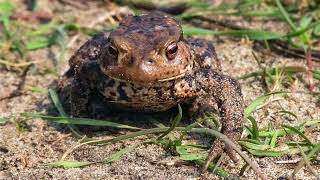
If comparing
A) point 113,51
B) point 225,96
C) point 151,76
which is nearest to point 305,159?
point 225,96

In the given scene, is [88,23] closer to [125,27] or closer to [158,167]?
[125,27]

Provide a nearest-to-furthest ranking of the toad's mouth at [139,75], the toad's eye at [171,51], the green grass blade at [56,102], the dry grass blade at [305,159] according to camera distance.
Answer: the dry grass blade at [305,159] < the toad's mouth at [139,75] < the toad's eye at [171,51] < the green grass blade at [56,102]

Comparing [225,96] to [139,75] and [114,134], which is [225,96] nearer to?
[139,75]

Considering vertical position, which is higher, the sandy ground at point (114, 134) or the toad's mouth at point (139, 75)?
the toad's mouth at point (139, 75)

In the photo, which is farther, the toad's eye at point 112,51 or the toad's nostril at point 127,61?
the toad's eye at point 112,51

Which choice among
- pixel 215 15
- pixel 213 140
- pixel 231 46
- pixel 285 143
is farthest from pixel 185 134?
pixel 215 15

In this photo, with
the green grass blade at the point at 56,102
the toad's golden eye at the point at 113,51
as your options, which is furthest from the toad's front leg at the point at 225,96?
the green grass blade at the point at 56,102

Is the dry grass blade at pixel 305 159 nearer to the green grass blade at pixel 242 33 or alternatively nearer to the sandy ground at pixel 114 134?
the sandy ground at pixel 114 134

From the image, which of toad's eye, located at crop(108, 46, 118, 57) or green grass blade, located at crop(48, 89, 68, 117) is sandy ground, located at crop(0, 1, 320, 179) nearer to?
green grass blade, located at crop(48, 89, 68, 117)
